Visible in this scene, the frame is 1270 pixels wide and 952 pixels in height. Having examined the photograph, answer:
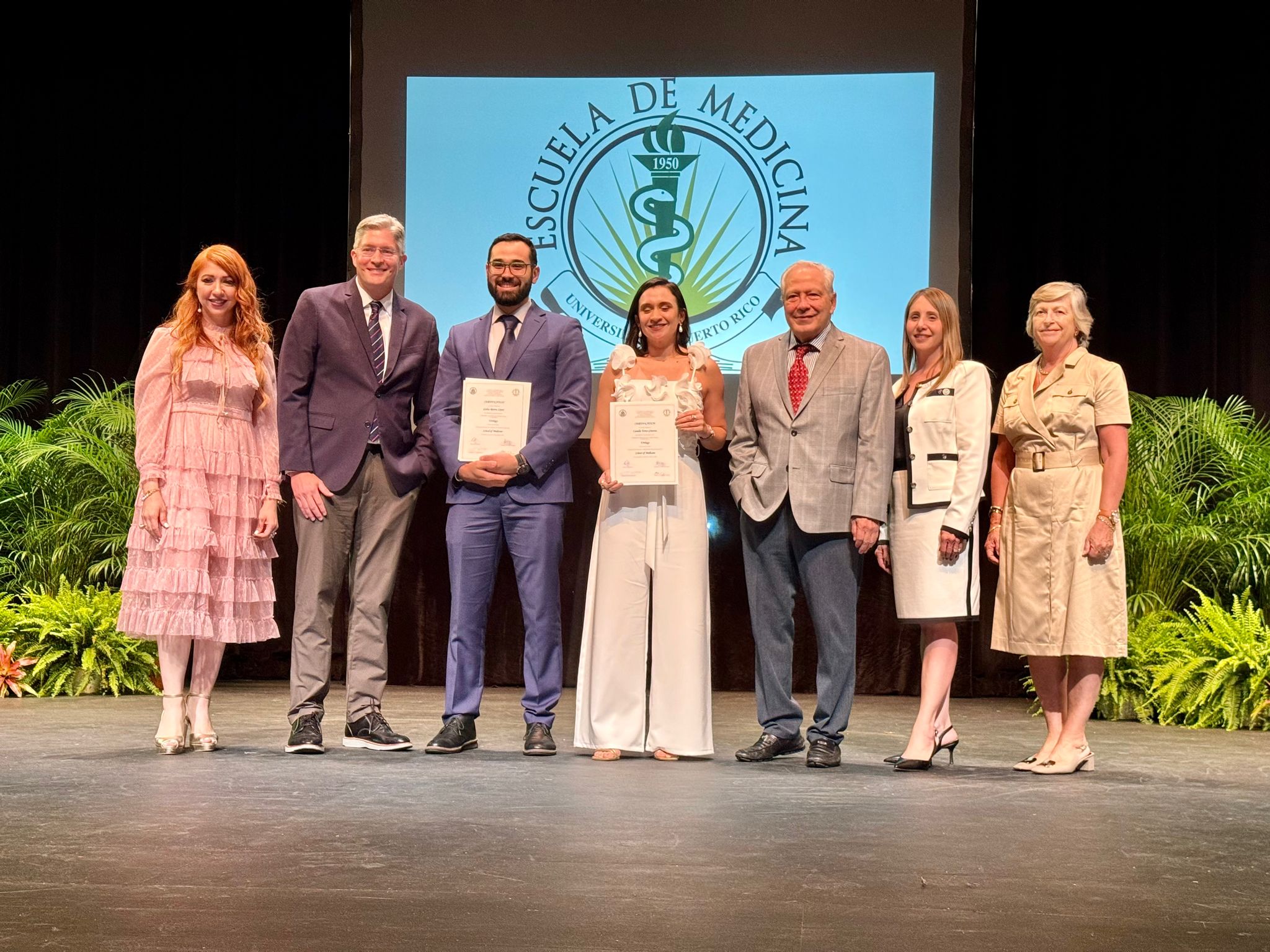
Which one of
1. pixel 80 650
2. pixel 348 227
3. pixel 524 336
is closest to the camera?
pixel 524 336

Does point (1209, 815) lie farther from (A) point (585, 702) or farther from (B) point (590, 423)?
(B) point (590, 423)

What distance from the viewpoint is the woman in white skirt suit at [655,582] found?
4.03 m

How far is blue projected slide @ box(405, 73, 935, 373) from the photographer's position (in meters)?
6.13

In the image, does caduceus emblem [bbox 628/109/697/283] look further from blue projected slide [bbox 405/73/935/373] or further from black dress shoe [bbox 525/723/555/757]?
black dress shoe [bbox 525/723/555/757]

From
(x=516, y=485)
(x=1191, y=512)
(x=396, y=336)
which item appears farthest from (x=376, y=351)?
(x=1191, y=512)

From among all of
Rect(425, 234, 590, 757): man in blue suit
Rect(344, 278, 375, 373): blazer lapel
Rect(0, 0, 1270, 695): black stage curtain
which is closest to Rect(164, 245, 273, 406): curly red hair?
Rect(344, 278, 375, 373): blazer lapel

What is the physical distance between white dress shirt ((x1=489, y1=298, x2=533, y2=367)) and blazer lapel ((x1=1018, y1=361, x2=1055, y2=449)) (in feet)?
5.06

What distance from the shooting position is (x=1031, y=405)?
3.99 metres

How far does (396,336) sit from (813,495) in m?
1.40

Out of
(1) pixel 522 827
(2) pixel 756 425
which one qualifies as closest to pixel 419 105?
(2) pixel 756 425

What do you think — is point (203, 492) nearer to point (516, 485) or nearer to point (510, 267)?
point (516, 485)

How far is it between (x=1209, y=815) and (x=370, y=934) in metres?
2.09

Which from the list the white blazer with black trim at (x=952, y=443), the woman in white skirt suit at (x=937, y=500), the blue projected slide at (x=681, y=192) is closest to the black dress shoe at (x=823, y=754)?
the woman in white skirt suit at (x=937, y=500)

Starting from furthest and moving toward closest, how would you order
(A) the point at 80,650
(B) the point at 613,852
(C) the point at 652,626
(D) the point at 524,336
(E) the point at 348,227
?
1. (E) the point at 348,227
2. (A) the point at 80,650
3. (D) the point at 524,336
4. (C) the point at 652,626
5. (B) the point at 613,852
